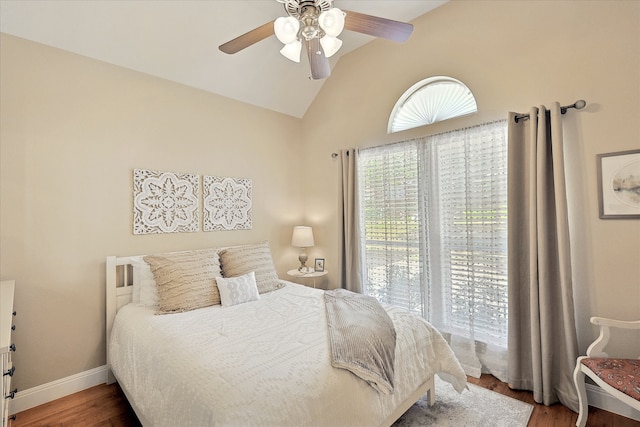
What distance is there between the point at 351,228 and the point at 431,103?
5.18 ft

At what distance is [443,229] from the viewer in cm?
283

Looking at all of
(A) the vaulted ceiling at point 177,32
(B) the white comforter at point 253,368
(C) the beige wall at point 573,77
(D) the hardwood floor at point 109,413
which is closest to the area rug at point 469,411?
(D) the hardwood floor at point 109,413

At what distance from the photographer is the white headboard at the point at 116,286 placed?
2500 mm

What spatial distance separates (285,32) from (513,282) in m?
2.39

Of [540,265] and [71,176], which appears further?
[71,176]

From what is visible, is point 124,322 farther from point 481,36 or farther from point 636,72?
point 636,72

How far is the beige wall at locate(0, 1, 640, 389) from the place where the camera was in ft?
6.73

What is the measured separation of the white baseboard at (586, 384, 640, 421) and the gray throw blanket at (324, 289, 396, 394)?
155cm

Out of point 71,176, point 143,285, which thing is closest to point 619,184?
point 143,285

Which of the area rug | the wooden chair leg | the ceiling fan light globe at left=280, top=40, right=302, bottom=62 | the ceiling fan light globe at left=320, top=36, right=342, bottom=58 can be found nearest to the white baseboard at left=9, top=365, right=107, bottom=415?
the area rug

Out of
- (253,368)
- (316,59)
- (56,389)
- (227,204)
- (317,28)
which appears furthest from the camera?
(227,204)

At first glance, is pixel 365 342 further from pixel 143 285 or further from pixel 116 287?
pixel 116 287

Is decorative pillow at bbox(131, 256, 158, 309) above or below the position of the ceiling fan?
below

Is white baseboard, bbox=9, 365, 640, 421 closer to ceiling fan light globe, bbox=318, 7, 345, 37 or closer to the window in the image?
the window
